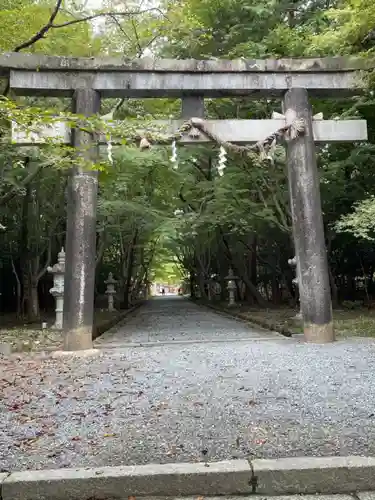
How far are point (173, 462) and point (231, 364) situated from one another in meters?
3.52

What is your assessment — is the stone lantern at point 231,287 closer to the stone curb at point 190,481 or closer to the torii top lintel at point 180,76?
the torii top lintel at point 180,76

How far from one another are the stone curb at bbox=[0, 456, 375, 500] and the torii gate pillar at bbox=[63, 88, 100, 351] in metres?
5.06

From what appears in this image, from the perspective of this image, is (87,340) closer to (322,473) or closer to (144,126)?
(144,126)

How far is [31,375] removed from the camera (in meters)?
6.31

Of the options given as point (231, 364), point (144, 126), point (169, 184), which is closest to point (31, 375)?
point (231, 364)

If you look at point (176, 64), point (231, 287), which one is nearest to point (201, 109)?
point (176, 64)

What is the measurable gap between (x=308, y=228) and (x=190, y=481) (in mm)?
6351

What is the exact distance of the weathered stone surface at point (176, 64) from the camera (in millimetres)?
8234

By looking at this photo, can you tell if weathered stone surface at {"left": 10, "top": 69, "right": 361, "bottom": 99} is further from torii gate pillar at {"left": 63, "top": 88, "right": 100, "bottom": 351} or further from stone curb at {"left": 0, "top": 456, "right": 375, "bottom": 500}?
stone curb at {"left": 0, "top": 456, "right": 375, "bottom": 500}

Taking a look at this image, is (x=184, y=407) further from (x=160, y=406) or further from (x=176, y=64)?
(x=176, y=64)

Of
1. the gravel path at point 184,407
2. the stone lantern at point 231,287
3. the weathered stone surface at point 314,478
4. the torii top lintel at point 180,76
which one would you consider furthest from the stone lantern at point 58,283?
the stone lantern at point 231,287

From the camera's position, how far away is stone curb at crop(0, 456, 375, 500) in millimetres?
2959

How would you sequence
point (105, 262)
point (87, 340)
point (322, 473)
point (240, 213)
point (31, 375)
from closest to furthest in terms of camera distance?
point (322, 473), point (31, 375), point (87, 340), point (240, 213), point (105, 262)

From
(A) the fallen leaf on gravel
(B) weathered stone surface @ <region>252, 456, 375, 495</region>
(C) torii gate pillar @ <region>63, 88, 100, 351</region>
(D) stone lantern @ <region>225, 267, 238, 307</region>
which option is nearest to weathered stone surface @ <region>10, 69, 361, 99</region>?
(C) torii gate pillar @ <region>63, 88, 100, 351</region>
